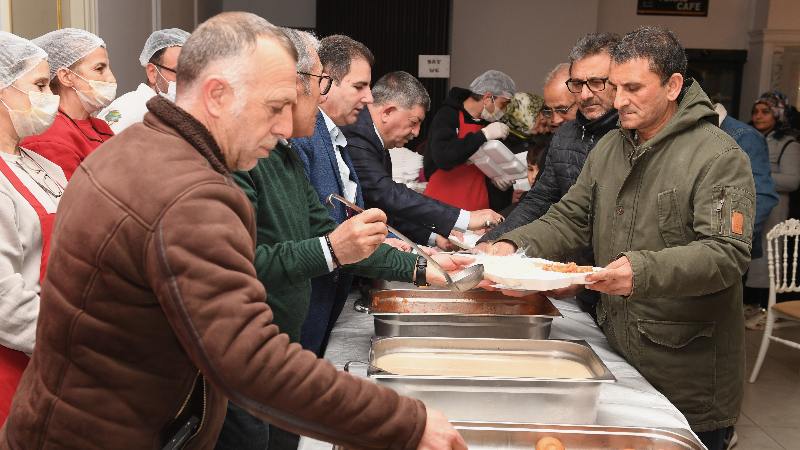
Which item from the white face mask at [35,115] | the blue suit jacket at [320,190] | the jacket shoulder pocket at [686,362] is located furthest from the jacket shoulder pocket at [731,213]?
the white face mask at [35,115]

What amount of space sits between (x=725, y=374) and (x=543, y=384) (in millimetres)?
635

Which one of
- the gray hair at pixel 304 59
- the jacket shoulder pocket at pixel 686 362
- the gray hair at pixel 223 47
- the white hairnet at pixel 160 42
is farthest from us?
the white hairnet at pixel 160 42

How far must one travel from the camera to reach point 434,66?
6.08 metres

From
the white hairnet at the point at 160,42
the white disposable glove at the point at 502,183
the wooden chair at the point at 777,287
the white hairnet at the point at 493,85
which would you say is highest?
the white hairnet at the point at 160,42

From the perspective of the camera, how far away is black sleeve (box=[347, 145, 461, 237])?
8.23 ft

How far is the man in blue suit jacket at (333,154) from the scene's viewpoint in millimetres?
1815

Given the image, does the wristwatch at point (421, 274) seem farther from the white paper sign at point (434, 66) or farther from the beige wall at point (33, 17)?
the white paper sign at point (434, 66)

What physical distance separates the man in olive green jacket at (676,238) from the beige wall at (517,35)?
479 cm

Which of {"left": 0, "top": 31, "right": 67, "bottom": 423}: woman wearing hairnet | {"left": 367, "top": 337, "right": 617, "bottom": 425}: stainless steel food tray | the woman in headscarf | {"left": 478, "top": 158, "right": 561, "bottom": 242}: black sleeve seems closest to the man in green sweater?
{"left": 367, "top": 337, "right": 617, "bottom": 425}: stainless steel food tray

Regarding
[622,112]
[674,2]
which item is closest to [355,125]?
[622,112]

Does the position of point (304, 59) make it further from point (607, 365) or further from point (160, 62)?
point (160, 62)

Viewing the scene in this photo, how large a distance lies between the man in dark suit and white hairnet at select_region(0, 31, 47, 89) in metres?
1.12

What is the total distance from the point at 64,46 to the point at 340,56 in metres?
0.91

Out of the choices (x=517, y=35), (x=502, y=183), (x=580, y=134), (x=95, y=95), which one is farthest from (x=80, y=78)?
(x=517, y=35)
